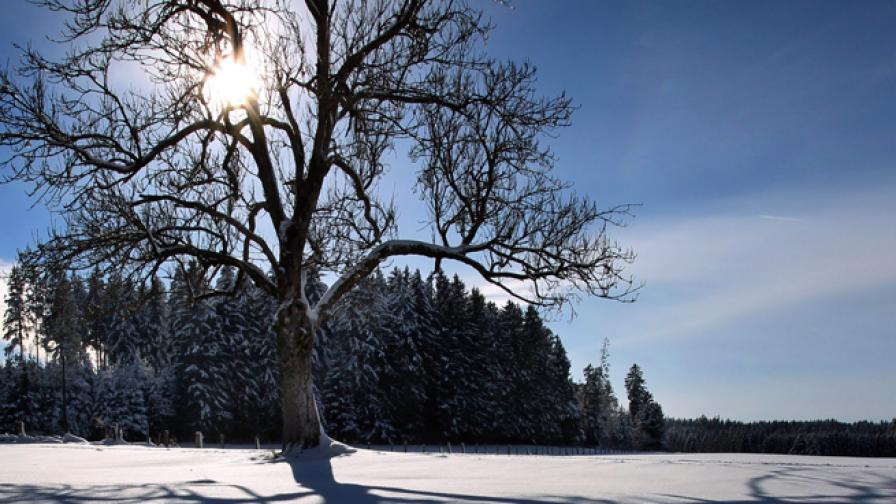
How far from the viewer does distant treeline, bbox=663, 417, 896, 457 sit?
69812mm

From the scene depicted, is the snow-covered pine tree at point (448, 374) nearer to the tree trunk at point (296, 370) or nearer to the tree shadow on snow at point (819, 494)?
the tree trunk at point (296, 370)

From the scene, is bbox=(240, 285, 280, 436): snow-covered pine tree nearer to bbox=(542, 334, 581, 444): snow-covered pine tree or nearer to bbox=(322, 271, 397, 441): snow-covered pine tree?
bbox=(322, 271, 397, 441): snow-covered pine tree

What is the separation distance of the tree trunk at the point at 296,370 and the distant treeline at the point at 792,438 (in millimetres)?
65305

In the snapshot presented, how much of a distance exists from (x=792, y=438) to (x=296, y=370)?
277ft

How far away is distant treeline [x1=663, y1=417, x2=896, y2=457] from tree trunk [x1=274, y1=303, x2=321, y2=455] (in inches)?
2571

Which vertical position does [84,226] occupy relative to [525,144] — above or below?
below

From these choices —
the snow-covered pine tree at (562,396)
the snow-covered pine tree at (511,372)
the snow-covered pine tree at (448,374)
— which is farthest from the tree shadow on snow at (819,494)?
the snow-covered pine tree at (562,396)

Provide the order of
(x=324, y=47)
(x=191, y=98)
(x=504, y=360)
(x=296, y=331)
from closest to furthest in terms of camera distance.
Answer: (x=296, y=331) < (x=324, y=47) < (x=191, y=98) < (x=504, y=360)

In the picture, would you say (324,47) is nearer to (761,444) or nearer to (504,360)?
(504,360)

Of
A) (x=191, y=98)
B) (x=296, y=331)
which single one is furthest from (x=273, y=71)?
(x=296, y=331)

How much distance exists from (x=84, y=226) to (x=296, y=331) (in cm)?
517

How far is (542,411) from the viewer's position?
61.0 metres

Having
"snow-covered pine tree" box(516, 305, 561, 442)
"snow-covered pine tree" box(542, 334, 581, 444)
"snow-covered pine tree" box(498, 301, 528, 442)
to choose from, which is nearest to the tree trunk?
"snow-covered pine tree" box(498, 301, 528, 442)

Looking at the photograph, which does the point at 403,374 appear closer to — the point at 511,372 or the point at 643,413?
the point at 511,372
